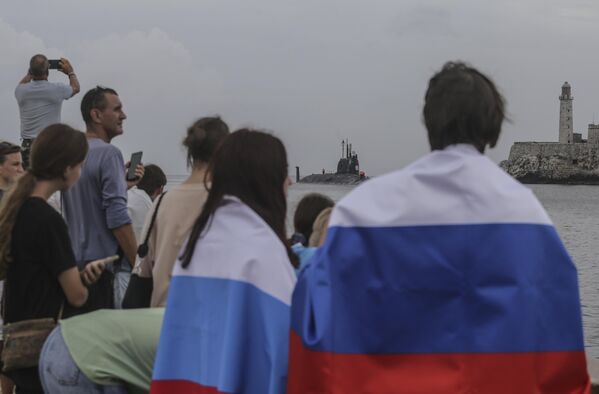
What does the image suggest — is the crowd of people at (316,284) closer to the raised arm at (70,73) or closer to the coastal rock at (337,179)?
the raised arm at (70,73)

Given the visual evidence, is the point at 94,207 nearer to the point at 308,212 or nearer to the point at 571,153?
the point at 308,212

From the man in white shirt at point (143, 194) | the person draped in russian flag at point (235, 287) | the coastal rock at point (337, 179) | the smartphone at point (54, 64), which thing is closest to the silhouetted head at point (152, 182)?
the man in white shirt at point (143, 194)

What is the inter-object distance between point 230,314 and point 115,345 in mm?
639

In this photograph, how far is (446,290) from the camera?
115 inches

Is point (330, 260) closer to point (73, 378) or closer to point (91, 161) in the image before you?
point (73, 378)

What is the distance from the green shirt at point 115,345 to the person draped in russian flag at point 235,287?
11.9 inches

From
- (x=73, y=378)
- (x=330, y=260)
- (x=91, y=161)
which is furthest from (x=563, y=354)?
(x=91, y=161)

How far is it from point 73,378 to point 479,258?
1.56 meters

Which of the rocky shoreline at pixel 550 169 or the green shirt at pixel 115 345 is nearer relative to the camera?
the green shirt at pixel 115 345

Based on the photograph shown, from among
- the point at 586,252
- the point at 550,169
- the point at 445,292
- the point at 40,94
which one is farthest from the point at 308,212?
the point at 550,169

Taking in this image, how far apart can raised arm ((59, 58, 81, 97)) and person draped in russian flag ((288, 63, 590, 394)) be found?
4796 mm

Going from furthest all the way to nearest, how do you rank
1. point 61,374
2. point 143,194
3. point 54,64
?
point 54,64, point 143,194, point 61,374

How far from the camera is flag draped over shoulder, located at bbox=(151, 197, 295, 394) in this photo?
3250 millimetres

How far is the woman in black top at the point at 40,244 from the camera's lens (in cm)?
387
